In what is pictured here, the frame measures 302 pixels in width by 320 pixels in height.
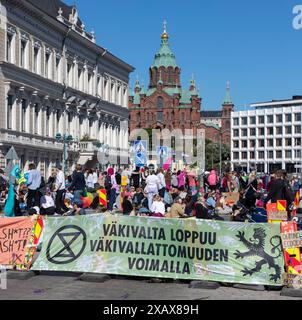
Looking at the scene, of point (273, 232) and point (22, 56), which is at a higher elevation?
point (22, 56)

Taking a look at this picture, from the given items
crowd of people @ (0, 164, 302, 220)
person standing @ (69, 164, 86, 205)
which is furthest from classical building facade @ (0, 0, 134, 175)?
person standing @ (69, 164, 86, 205)

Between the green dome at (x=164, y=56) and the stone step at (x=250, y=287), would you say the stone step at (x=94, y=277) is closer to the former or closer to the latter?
the stone step at (x=250, y=287)

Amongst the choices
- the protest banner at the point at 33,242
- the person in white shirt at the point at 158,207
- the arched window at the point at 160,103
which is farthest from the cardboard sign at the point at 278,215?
the arched window at the point at 160,103

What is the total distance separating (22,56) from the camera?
171ft

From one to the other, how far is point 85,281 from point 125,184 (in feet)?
64.1

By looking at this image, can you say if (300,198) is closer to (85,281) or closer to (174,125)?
(85,281)

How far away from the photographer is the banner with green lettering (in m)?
12.8

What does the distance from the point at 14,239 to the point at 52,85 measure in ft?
146

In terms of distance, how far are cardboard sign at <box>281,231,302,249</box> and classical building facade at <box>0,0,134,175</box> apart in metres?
36.5

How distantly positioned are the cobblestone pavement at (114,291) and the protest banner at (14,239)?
28.5 inches

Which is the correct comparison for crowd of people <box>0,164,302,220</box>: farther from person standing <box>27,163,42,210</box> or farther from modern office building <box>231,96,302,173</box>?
modern office building <box>231,96,302,173</box>

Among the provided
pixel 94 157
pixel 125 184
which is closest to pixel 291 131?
pixel 94 157
